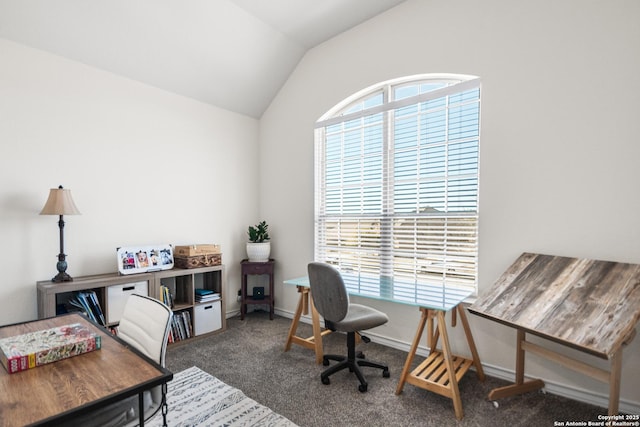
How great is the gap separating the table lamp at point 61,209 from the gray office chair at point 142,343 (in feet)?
4.39

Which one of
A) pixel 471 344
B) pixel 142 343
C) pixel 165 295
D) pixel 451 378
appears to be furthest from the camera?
pixel 165 295

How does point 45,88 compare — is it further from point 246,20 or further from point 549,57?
point 549,57

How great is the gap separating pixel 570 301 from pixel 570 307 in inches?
2.1

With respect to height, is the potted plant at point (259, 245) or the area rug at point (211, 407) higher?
the potted plant at point (259, 245)

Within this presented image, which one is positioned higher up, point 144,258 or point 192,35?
point 192,35

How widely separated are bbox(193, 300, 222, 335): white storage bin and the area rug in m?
0.82

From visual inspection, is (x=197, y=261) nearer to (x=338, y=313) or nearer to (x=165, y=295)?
(x=165, y=295)

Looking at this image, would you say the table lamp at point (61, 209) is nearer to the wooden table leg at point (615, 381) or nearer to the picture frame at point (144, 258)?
the picture frame at point (144, 258)

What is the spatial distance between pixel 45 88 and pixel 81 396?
9.25 ft

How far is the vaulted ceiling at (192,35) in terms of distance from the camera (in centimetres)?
258

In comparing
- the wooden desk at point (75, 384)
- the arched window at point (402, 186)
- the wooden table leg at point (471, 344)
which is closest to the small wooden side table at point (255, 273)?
the arched window at point (402, 186)

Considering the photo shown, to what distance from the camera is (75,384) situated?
1.11 metres

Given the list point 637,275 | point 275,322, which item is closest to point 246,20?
point 275,322

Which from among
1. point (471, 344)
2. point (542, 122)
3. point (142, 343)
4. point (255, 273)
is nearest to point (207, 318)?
point (255, 273)
